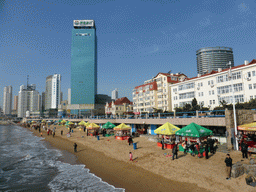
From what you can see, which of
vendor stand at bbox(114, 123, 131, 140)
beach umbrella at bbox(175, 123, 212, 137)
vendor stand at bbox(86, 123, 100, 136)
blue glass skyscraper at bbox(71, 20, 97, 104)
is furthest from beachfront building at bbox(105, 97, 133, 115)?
beach umbrella at bbox(175, 123, 212, 137)

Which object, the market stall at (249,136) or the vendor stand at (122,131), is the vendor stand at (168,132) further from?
the vendor stand at (122,131)

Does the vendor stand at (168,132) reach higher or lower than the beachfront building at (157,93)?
lower

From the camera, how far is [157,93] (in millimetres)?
70312

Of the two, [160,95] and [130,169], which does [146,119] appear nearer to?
[130,169]

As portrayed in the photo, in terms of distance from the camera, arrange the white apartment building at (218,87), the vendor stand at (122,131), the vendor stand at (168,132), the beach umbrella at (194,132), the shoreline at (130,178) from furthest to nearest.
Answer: the white apartment building at (218,87)
the vendor stand at (122,131)
the vendor stand at (168,132)
the beach umbrella at (194,132)
the shoreline at (130,178)

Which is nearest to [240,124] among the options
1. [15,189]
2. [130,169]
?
[130,169]

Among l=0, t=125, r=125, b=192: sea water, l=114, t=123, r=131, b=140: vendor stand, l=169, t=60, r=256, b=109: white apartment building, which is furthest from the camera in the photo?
l=169, t=60, r=256, b=109: white apartment building

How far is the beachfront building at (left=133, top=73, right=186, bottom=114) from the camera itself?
218 feet

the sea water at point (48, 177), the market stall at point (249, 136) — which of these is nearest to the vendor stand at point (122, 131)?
the sea water at point (48, 177)

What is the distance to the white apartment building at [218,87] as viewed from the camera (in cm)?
3959

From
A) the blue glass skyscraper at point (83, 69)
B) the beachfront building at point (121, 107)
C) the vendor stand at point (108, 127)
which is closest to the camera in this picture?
the vendor stand at point (108, 127)

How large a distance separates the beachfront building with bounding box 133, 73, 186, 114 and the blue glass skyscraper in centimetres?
7620

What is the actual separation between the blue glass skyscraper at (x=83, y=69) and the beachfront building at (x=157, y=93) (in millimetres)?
76197

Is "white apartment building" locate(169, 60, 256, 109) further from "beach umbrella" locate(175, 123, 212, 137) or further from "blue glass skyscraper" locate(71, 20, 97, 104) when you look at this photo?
"blue glass skyscraper" locate(71, 20, 97, 104)
